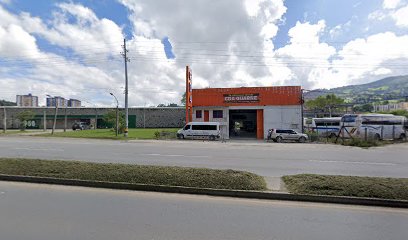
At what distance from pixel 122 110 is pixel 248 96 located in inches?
1371

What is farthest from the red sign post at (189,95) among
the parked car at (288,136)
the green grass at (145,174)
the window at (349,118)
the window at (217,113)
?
the green grass at (145,174)

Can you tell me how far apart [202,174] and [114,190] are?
2426 millimetres

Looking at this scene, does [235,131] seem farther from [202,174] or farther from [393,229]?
[393,229]

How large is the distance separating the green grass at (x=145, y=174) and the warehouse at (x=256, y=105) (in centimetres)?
2509

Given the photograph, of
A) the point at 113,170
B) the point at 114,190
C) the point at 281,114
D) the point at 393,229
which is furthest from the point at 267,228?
the point at 281,114

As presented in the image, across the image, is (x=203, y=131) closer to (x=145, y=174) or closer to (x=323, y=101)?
(x=145, y=174)

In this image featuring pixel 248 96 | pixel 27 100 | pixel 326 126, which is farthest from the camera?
pixel 27 100

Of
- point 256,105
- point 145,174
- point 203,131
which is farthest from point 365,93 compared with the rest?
point 145,174

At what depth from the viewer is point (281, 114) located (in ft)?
104

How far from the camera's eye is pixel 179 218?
15.7 feet

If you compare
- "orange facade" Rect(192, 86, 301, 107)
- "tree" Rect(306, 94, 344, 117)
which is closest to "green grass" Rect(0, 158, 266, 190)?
"orange facade" Rect(192, 86, 301, 107)

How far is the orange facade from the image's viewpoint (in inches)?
1243

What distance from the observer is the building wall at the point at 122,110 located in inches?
2254

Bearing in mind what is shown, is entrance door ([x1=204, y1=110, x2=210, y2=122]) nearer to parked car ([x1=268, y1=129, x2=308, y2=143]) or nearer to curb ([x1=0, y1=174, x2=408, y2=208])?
parked car ([x1=268, y1=129, x2=308, y2=143])
